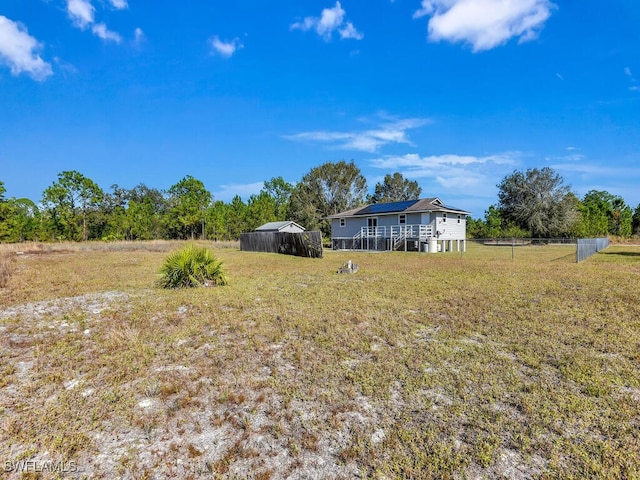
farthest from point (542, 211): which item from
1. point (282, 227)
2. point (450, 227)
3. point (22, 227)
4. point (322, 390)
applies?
point (22, 227)

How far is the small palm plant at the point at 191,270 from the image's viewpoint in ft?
28.5

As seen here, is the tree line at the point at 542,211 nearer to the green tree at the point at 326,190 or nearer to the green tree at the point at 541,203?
the green tree at the point at 541,203

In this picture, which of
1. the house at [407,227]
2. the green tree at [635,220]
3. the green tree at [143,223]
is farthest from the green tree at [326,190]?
the green tree at [635,220]

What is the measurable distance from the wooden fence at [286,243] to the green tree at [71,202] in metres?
21.9

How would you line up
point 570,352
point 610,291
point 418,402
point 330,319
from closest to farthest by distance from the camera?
point 418,402 < point 570,352 < point 330,319 < point 610,291

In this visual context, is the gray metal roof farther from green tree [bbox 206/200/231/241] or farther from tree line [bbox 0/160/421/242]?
green tree [bbox 206/200/231/241]

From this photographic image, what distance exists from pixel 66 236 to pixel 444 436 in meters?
43.7

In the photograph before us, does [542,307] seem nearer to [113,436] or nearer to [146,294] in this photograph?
[113,436]

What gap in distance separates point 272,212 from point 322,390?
42.3 m

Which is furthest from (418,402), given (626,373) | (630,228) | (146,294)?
(630,228)

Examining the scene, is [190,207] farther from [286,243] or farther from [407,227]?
[407,227]

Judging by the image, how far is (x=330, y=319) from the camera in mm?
5551

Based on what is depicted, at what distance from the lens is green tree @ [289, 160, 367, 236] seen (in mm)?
44844

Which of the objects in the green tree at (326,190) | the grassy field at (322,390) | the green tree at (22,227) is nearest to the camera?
the grassy field at (322,390)
